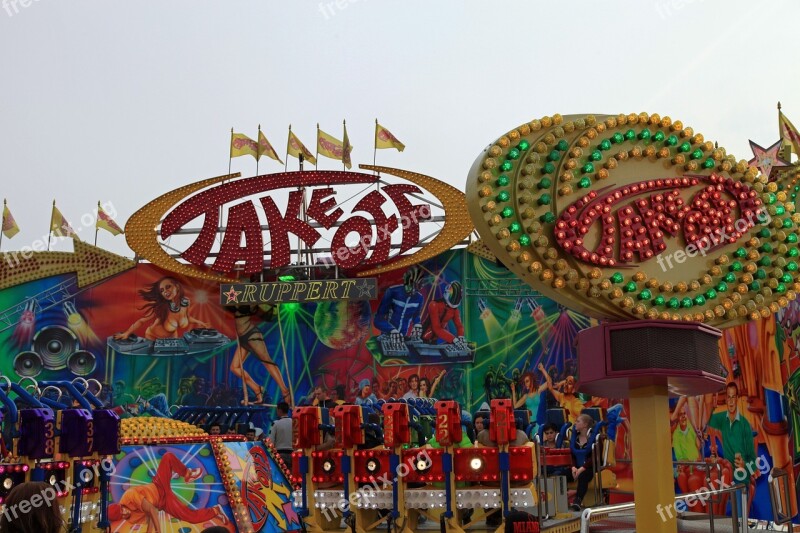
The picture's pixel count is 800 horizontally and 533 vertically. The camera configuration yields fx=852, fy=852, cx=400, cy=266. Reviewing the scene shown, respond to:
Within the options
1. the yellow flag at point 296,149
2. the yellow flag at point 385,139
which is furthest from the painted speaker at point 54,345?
the yellow flag at point 385,139

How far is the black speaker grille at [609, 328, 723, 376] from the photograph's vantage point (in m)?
6.52

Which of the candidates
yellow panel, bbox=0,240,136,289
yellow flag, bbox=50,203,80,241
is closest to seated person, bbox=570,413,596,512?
yellow panel, bbox=0,240,136,289

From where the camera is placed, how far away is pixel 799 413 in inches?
430

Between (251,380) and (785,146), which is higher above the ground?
(785,146)

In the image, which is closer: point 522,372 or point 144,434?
point 144,434

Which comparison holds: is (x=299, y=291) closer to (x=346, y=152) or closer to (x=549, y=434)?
(x=346, y=152)

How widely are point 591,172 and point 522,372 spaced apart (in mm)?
14140

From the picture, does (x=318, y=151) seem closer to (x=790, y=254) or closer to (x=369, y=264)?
(x=369, y=264)

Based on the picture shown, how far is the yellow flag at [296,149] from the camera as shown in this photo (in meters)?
23.0

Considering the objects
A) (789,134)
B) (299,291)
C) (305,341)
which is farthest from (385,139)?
(789,134)

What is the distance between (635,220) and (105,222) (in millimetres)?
20266

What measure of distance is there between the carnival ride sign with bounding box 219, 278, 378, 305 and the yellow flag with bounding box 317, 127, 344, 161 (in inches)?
142

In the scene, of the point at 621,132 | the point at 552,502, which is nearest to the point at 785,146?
the point at 552,502

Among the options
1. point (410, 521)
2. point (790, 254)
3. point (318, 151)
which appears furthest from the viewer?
point (318, 151)
